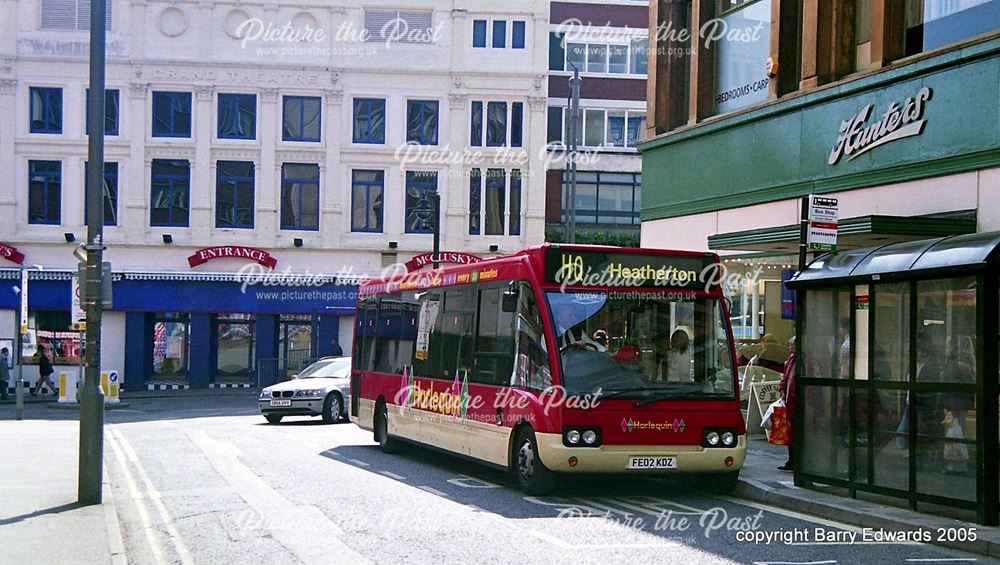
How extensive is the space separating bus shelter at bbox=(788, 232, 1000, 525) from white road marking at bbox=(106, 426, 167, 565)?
6.94 meters

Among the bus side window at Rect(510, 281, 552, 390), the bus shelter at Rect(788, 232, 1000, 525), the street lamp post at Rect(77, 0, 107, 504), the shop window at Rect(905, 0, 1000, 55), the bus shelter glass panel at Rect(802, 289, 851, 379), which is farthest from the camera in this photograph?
the shop window at Rect(905, 0, 1000, 55)

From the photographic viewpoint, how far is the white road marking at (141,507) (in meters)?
10.3

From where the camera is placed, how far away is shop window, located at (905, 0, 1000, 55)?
52.2 feet

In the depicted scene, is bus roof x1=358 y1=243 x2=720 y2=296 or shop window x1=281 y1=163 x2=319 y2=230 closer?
bus roof x1=358 y1=243 x2=720 y2=296

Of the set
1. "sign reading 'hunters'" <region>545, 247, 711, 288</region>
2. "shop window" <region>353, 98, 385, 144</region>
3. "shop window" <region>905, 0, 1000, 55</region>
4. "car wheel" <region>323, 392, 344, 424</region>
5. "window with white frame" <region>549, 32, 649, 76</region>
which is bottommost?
"car wheel" <region>323, 392, 344, 424</region>

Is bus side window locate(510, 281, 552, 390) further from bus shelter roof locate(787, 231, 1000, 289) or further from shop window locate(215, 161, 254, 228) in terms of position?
shop window locate(215, 161, 254, 228)

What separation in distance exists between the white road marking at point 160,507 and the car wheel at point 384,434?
3755mm

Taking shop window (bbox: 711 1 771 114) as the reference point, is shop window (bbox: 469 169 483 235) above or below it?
below

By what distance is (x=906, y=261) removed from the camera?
1211cm

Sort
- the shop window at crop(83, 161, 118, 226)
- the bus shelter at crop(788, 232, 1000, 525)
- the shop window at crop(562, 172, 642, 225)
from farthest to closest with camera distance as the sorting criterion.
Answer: the shop window at crop(562, 172, 642, 225)
the shop window at crop(83, 161, 118, 226)
the bus shelter at crop(788, 232, 1000, 525)

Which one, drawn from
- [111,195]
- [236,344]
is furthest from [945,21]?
[111,195]

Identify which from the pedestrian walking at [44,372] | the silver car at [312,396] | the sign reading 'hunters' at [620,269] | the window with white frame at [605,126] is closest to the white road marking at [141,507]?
the sign reading 'hunters' at [620,269]

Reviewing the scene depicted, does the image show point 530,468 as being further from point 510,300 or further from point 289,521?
point 289,521

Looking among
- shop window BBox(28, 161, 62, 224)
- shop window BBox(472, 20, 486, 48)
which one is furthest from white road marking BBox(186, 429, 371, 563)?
shop window BBox(472, 20, 486, 48)
